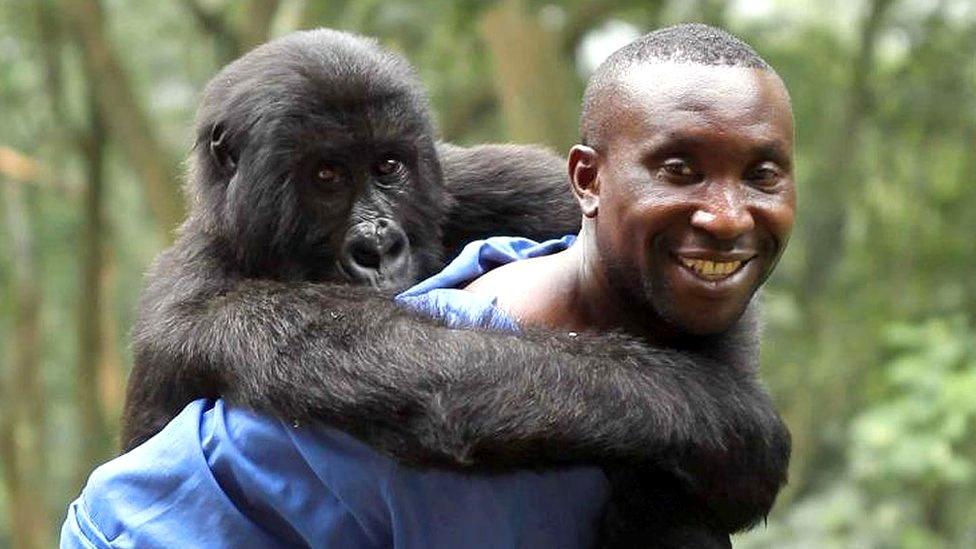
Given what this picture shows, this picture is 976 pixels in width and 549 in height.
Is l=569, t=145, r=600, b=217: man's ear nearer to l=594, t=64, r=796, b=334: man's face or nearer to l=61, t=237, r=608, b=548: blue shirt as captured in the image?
l=594, t=64, r=796, b=334: man's face

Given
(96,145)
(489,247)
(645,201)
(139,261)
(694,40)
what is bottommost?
(139,261)

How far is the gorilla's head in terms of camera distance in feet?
12.0

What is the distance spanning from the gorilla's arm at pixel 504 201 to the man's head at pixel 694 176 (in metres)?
1.61

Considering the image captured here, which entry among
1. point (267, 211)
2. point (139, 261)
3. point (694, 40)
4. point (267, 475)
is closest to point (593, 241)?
point (694, 40)

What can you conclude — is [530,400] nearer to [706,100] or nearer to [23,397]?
[706,100]

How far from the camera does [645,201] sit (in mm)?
2430

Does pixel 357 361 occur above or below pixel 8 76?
above

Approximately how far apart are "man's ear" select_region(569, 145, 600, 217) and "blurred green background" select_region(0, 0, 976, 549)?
4.12 meters

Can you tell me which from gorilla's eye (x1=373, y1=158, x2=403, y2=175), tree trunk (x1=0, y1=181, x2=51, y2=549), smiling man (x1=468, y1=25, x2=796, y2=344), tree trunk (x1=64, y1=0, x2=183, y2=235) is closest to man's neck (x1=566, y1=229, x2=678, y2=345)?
smiling man (x1=468, y1=25, x2=796, y2=344)

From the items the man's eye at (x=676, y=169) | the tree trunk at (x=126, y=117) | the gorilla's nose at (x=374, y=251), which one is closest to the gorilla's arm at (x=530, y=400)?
the man's eye at (x=676, y=169)

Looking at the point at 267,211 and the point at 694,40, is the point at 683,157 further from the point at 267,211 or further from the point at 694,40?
the point at 267,211

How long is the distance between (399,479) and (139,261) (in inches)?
600

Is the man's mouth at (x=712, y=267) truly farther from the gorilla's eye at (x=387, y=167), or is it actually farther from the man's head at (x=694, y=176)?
the gorilla's eye at (x=387, y=167)

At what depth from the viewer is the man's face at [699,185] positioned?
2389 millimetres
